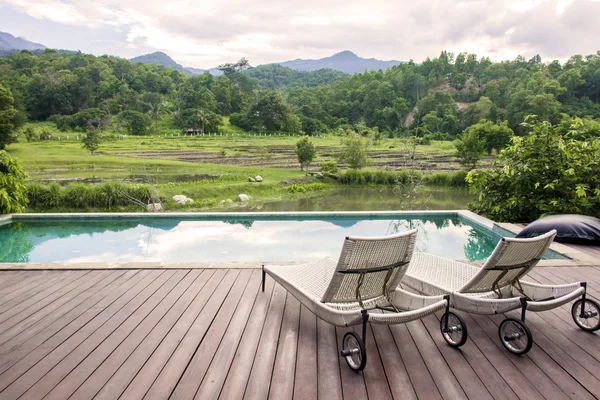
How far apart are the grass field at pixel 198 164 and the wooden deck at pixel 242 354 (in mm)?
11987

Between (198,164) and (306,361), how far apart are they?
80.7 ft

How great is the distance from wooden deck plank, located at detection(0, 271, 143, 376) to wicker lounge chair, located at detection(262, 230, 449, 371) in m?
1.33

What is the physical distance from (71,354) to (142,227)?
4.05 metres

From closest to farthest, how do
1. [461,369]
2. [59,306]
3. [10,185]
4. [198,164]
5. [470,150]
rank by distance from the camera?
[461,369] → [59,306] → [10,185] → [198,164] → [470,150]

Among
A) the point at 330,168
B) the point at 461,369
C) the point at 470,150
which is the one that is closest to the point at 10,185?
the point at 461,369

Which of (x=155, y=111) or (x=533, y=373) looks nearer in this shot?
(x=533, y=373)

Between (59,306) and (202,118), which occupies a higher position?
(59,306)

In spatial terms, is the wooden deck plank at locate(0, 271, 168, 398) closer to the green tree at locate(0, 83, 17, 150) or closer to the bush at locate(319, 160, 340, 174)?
the bush at locate(319, 160, 340, 174)

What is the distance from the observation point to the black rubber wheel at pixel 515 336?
196 cm

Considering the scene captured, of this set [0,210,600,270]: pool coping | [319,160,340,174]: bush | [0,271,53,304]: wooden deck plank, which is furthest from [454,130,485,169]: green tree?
[0,271,53,304]: wooden deck plank

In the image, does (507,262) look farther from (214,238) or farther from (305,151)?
(305,151)

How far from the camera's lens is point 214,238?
17.2 ft

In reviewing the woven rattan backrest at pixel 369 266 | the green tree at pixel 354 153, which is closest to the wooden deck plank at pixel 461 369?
the woven rattan backrest at pixel 369 266

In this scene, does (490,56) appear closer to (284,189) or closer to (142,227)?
(284,189)
